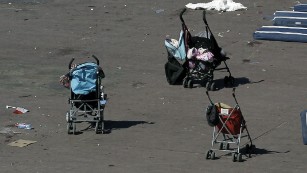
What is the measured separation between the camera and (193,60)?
24859 millimetres

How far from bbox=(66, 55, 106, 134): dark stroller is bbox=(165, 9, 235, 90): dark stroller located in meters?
3.63

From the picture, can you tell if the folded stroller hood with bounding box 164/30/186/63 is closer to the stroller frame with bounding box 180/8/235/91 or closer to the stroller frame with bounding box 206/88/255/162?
the stroller frame with bounding box 180/8/235/91

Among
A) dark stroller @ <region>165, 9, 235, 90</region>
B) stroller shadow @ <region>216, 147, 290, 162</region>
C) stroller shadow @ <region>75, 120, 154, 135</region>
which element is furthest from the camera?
dark stroller @ <region>165, 9, 235, 90</region>

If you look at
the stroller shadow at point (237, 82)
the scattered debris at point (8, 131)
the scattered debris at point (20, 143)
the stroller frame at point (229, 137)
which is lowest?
the scattered debris at point (8, 131)

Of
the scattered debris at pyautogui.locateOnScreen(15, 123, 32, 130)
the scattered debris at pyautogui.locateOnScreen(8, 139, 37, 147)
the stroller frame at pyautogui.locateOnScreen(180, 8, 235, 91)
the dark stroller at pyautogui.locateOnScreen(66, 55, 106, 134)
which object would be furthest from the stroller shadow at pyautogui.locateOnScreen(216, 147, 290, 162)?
the stroller frame at pyautogui.locateOnScreen(180, 8, 235, 91)

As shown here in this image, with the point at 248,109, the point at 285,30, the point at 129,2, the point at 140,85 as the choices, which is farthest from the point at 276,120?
the point at 129,2

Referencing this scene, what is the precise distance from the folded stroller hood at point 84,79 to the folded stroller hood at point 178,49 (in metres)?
3.58

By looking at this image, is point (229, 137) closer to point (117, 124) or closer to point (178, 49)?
point (117, 124)

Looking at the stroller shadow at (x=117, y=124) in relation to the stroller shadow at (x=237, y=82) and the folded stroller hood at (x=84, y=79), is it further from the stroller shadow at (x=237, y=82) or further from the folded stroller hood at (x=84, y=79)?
the stroller shadow at (x=237, y=82)

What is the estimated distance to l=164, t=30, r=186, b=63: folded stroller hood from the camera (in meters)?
24.9

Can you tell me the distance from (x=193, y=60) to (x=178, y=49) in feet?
1.57

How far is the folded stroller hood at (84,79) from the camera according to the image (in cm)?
2164

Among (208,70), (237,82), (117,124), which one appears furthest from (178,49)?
A: (117,124)

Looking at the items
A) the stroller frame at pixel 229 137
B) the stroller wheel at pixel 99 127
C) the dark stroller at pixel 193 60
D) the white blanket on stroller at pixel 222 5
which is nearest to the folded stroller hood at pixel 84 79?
the stroller wheel at pixel 99 127
